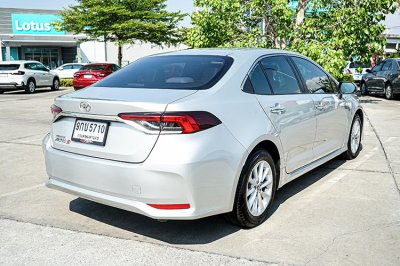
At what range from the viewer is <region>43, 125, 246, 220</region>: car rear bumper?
10.7 feet

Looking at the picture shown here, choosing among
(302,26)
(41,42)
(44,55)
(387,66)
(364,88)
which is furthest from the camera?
(44,55)

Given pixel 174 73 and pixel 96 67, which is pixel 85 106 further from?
pixel 96 67

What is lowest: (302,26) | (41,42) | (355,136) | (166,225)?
(166,225)

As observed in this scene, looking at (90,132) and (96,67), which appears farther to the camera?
(96,67)

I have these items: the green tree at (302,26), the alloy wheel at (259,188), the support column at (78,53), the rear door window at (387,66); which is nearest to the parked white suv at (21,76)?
the green tree at (302,26)

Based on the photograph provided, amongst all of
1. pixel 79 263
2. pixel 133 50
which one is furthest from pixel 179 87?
pixel 133 50

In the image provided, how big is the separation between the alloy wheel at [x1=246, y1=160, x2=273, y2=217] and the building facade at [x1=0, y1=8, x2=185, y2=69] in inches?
1491

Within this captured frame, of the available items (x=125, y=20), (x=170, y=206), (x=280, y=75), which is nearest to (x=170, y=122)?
(x=170, y=206)

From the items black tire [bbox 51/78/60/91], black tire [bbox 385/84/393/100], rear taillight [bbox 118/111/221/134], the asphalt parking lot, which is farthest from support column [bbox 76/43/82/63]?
rear taillight [bbox 118/111/221/134]

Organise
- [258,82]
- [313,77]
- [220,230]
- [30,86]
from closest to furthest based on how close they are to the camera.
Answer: [220,230] → [258,82] → [313,77] → [30,86]

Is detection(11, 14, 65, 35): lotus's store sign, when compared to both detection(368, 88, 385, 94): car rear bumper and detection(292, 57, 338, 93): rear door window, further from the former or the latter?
detection(292, 57, 338, 93): rear door window

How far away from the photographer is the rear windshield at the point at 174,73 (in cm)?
382

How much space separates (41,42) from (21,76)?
2409cm

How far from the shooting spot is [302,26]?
13.8 metres
